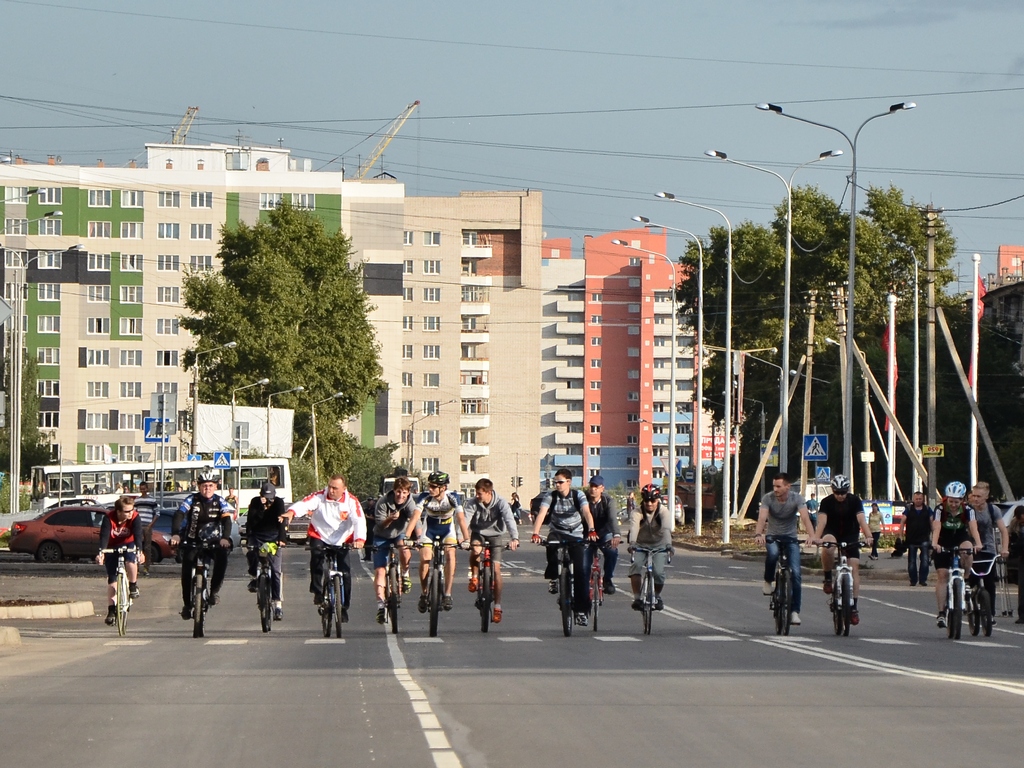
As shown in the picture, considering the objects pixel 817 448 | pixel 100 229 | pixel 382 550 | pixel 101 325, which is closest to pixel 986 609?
pixel 382 550

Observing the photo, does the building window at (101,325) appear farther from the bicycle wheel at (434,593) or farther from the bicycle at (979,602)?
the bicycle at (979,602)

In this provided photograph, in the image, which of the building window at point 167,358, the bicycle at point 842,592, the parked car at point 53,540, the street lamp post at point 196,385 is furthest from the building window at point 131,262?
the bicycle at point 842,592

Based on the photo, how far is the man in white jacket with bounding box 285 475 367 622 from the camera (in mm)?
19125

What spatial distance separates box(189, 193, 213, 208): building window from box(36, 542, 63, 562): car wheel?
78.0 meters

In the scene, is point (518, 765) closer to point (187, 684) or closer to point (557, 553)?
point (187, 684)

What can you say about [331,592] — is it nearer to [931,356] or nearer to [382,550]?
[382,550]

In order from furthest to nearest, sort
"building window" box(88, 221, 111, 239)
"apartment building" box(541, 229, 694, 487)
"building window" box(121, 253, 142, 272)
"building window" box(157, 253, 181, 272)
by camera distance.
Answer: "apartment building" box(541, 229, 694, 487)
"building window" box(157, 253, 181, 272)
"building window" box(88, 221, 111, 239)
"building window" box(121, 253, 142, 272)

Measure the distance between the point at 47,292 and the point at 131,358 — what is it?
7.18m

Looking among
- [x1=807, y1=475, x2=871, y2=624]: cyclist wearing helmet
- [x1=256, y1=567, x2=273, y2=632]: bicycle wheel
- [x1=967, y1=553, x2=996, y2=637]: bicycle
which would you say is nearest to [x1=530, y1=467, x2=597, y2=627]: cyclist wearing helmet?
[x1=807, y1=475, x2=871, y2=624]: cyclist wearing helmet

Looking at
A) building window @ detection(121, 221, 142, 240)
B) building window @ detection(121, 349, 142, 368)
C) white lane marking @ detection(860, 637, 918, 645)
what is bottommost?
white lane marking @ detection(860, 637, 918, 645)

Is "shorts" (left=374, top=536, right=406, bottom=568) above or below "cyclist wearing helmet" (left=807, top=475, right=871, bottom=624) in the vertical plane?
below

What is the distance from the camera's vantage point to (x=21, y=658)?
16281 millimetres

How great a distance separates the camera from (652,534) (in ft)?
66.5

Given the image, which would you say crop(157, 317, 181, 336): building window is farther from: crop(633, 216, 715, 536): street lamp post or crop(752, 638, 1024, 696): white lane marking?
crop(752, 638, 1024, 696): white lane marking
